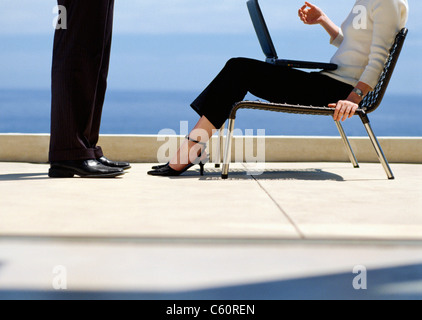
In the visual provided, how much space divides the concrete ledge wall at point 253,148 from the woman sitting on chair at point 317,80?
901 millimetres

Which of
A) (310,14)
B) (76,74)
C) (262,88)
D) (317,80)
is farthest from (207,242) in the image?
(310,14)

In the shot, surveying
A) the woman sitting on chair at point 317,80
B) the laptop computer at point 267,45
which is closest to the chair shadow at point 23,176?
the woman sitting on chair at point 317,80

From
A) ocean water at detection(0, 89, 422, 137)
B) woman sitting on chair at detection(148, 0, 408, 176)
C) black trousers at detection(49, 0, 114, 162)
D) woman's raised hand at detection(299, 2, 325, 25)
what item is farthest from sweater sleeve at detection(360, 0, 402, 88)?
ocean water at detection(0, 89, 422, 137)

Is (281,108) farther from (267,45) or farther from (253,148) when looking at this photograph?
(253,148)

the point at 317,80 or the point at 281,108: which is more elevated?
the point at 317,80

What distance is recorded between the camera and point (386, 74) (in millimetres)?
3127

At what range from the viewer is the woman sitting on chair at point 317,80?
297 centimetres

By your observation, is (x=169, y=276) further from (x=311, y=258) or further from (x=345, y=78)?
(x=345, y=78)

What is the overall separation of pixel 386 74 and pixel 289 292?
7.30 feet

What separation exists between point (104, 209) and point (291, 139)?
234cm

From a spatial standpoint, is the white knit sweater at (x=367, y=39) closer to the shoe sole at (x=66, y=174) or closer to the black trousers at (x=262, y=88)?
the black trousers at (x=262, y=88)

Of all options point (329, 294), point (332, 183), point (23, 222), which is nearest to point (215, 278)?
point (329, 294)

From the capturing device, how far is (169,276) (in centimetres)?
127

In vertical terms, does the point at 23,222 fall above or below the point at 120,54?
below
